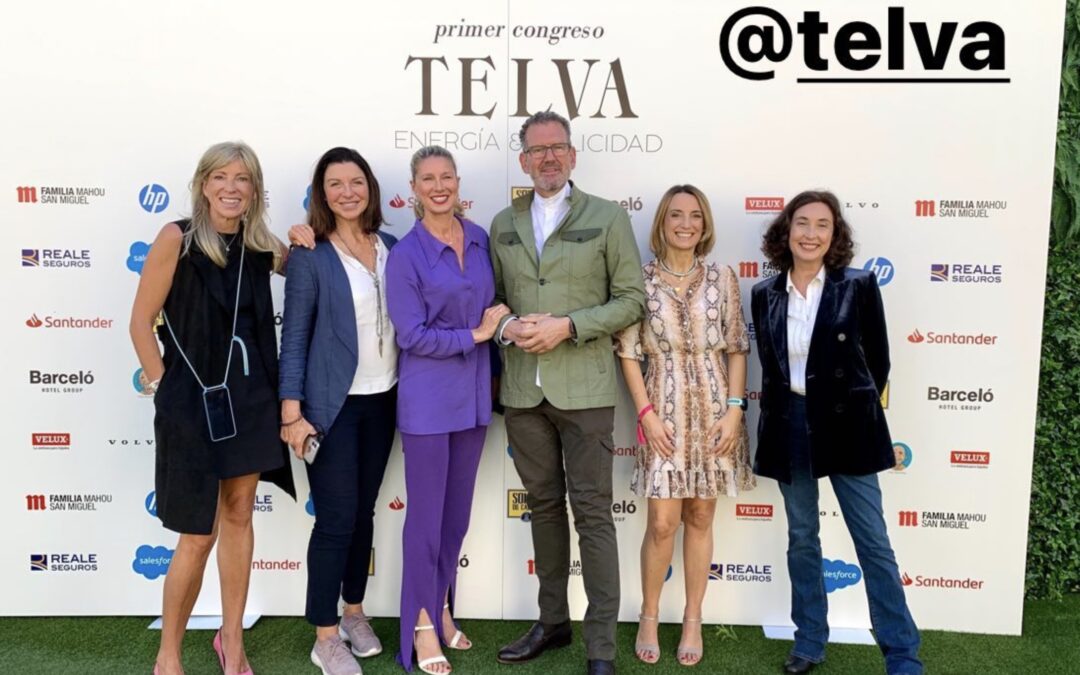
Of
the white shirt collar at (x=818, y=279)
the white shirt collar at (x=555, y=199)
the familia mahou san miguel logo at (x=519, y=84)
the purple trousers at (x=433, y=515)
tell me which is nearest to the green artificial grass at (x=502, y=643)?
the purple trousers at (x=433, y=515)

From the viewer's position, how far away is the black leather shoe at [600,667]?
282cm

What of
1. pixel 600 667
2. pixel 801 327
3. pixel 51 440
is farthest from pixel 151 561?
pixel 801 327

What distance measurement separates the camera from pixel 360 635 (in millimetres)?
3125

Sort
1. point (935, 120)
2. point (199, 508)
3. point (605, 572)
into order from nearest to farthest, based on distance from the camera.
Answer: point (199, 508)
point (605, 572)
point (935, 120)

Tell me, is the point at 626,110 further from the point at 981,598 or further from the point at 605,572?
the point at 981,598

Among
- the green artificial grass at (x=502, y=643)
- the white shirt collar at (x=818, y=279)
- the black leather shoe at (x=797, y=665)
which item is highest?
the white shirt collar at (x=818, y=279)

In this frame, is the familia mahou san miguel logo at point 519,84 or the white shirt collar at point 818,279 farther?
the familia mahou san miguel logo at point 519,84

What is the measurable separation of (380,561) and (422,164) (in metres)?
1.78

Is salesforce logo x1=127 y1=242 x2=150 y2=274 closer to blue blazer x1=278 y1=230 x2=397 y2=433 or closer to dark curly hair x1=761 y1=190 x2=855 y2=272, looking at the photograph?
blue blazer x1=278 y1=230 x2=397 y2=433

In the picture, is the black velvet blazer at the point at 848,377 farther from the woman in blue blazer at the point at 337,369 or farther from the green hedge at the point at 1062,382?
the woman in blue blazer at the point at 337,369

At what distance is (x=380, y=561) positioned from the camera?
345 centimetres

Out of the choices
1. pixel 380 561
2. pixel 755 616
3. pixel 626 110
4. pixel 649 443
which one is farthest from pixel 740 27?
pixel 380 561

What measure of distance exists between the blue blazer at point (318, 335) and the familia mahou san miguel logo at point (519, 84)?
2.70 ft

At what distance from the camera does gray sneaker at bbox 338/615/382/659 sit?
3092 mm
